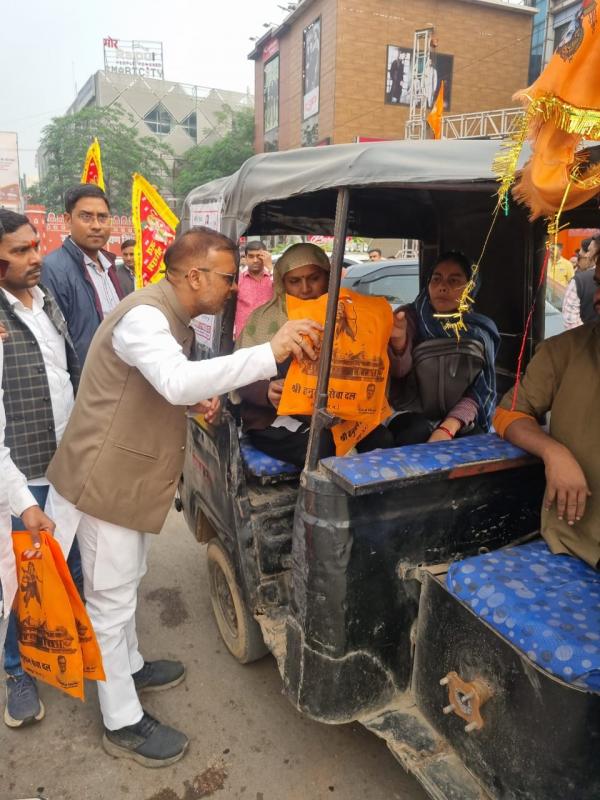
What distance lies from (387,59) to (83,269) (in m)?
29.4

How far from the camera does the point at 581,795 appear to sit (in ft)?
4.98

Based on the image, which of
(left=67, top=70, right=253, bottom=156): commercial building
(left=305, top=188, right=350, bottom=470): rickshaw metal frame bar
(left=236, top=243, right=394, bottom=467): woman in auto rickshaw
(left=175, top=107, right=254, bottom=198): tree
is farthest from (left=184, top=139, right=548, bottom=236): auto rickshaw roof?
(left=67, top=70, right=253, bottom=156): commercial building

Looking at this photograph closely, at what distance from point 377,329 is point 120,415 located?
1023 millimetres

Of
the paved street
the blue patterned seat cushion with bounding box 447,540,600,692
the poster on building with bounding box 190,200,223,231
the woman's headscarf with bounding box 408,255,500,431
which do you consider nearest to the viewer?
the blue patterned seat cushion with bounding box 447,540,600,692

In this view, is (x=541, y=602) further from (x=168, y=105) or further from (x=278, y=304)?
(x=168, y=105)

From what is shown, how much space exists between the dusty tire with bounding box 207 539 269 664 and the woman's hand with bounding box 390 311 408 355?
1.29 meters

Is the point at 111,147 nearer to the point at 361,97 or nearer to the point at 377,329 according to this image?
the point at 361,97

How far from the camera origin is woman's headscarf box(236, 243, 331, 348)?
269 centimetres

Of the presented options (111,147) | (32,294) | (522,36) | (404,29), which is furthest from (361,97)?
(32,294)

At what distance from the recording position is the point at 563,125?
4.12 ft

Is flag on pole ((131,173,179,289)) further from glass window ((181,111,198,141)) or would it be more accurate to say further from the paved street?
glass window ((181,111,198,141))

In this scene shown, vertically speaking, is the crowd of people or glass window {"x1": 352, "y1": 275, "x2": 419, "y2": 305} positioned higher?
glass window {"x1": 352, "y1": 275, "x2": 419, "y2": 305}

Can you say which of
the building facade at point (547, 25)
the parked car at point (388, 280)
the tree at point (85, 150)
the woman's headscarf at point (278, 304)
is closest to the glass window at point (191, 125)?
the tree at point (85, 150)

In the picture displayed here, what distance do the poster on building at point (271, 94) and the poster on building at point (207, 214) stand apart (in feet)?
116
